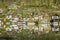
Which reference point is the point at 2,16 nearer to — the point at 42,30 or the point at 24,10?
the point at 24,10

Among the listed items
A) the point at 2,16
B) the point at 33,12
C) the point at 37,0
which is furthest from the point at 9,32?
the point at 37,0

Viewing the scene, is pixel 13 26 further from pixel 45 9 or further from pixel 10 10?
pixel 45 9

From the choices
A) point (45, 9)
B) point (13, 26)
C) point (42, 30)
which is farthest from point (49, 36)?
point (13, 26)

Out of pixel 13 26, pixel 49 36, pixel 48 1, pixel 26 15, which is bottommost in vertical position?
pixel 49 36

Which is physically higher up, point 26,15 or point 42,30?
point 26,15

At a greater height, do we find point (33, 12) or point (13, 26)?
point (33, 12)
